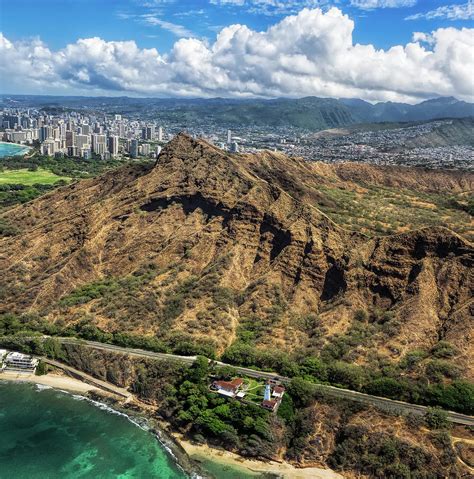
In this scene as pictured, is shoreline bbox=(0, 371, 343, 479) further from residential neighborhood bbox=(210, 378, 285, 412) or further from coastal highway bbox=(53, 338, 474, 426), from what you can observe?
coastal highway bbox=(53, 338, 474, 426)

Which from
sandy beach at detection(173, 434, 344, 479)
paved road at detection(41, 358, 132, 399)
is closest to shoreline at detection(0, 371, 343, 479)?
sandy beach at detection(173, 434, 344, 479)

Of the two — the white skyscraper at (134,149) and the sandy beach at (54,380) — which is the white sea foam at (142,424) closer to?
the sandy beach at (54,380)

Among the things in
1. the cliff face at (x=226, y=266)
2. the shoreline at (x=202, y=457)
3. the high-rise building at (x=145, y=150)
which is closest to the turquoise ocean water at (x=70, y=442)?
the shoreline at (x=202, y=457)

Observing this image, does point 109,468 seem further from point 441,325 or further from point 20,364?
point 441,325

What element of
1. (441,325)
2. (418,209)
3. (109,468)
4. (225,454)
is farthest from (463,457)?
(418,209)

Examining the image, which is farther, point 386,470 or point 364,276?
point 364,276

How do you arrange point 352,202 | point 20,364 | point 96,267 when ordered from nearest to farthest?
point 20,364
point 96,267
point 352,202
